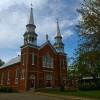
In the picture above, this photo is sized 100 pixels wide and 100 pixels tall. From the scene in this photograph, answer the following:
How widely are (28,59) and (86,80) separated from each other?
31864mm

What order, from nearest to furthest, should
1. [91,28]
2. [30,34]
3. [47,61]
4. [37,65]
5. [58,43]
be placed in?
1. [91,28]
2. [37,65]
3. [30,34]
4. [47,61]
5. [58,43]

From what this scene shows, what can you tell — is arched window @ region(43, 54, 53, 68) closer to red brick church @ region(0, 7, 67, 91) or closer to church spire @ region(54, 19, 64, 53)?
red brick church @ region(0, 7, 67, 91)

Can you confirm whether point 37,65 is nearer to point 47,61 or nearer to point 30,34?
point 47,61

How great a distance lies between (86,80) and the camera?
2995 inches

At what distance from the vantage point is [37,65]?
51.8 metres

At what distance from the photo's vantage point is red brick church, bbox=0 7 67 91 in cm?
5041

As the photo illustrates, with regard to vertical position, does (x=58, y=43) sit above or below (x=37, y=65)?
above

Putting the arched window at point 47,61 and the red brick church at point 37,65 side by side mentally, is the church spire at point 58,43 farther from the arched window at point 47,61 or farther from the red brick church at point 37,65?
the arched window at point 47,61

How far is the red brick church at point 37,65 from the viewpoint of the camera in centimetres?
5041

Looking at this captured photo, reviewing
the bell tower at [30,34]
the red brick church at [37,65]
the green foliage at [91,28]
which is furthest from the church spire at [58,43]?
the green foliage at [91,28]

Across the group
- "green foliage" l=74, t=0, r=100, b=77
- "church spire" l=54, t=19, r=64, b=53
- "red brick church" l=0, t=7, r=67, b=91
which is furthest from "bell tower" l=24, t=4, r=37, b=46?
"green foliage" l=74, t=0, r=100, b=77

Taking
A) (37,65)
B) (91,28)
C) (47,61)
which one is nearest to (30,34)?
(37,65)

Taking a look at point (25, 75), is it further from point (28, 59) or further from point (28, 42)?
point (28, 42)

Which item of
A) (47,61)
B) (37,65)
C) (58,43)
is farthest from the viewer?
(58,43)
